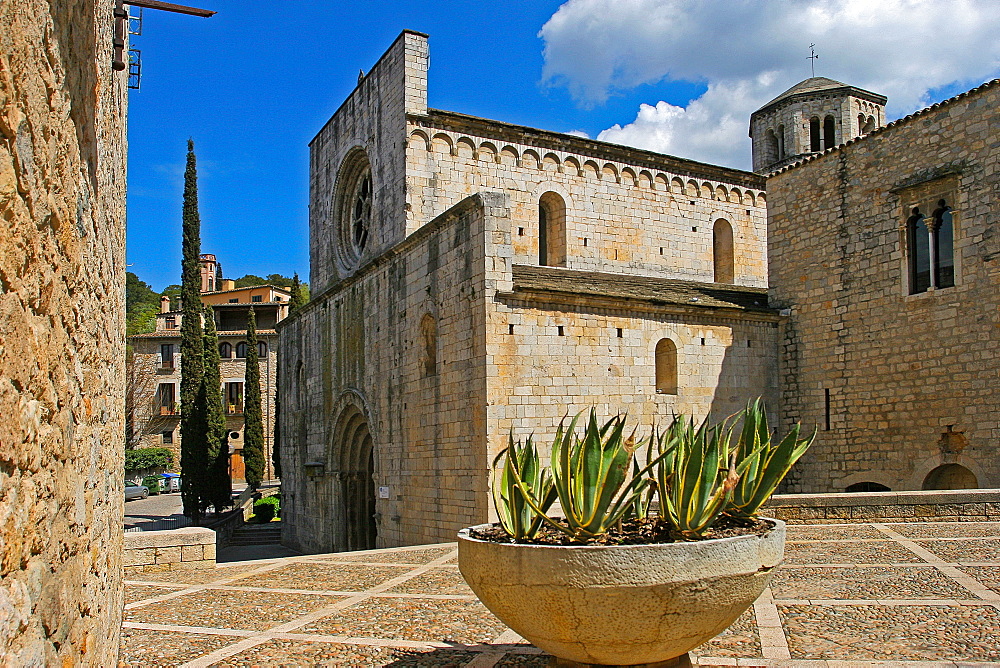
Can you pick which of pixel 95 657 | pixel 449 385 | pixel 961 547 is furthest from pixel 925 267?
pixel 95 657

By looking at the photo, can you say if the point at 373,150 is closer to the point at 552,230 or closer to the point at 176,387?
the point at 552,230

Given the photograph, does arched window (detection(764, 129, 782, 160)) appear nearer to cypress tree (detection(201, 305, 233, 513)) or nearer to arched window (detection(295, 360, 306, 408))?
arched window (detection(295, 360, 306, 408))

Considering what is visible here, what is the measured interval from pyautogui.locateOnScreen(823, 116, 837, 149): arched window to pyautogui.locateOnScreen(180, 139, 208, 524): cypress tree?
21891mm

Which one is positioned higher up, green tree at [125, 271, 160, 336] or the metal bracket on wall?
green tree at [125, 271, 160, 336]

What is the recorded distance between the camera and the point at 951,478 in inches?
562

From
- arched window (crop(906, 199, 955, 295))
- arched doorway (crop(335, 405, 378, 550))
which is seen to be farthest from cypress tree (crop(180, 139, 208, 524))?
arched window (crop(906, 199, 955, 295))

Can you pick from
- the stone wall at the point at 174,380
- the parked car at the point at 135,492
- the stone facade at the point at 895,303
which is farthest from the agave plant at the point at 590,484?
the stone wall at the point at 174,380

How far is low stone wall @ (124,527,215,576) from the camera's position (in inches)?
409

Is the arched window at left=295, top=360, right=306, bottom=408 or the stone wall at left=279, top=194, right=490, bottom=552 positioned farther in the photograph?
the arched window at left=295, top=360, right=306, bottom=408

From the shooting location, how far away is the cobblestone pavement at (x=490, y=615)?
18.0ft

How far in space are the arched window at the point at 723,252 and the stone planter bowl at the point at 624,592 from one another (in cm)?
1808

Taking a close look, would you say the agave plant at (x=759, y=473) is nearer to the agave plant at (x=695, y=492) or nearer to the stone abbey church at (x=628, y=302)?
the agave plant at (x=695, y=492)

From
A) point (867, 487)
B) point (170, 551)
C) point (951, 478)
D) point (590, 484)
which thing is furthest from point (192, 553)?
point (951, 478)

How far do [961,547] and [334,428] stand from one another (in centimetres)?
1456
